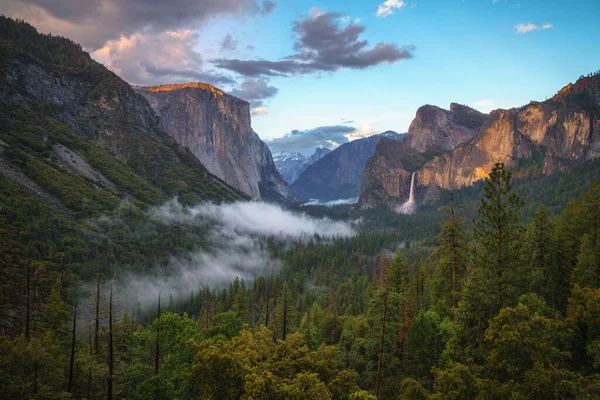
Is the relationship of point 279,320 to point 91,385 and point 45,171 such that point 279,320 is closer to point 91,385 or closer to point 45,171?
point 91,385

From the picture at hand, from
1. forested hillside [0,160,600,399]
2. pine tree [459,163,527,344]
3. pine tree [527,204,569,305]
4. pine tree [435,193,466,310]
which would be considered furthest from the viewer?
pine tree [527,204,569,305]

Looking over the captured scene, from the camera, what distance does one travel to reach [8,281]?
103ft

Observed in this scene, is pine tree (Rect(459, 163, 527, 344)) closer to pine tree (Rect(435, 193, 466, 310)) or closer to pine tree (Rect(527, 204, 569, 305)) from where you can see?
pine tree (Rect(435, 193, 466, 310))

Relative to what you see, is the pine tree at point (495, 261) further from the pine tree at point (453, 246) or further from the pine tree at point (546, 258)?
the pine tree at point (546, 258)

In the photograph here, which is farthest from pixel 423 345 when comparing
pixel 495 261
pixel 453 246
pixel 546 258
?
pixel 546 258

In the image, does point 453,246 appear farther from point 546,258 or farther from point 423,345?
point 546,258

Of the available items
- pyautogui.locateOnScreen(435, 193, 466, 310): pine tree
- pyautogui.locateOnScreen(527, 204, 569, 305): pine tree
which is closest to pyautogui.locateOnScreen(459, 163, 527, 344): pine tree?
pyautogui.locateOnScreen(435, 193, 466, 310): pine tree

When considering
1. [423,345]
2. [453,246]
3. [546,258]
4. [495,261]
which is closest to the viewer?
[495,261]

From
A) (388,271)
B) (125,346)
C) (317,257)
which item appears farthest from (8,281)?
(317,257)

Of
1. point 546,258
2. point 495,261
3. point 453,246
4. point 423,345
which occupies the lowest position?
point 423,345

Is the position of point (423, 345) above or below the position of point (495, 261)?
below

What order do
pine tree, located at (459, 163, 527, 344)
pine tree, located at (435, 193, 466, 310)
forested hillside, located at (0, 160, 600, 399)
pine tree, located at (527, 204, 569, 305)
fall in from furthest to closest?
pine tree, located at (527, 204, 569, 305)
pine tree, located at (435, 193, 466, 310)
pine tree, located at (459, 163, 527, 344)
forested hillside, located at (0, 160, 600, 399)

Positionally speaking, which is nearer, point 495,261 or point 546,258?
point 495,261

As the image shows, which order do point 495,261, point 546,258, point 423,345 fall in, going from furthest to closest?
point 546,258 → point 423,345 → point 495,261
